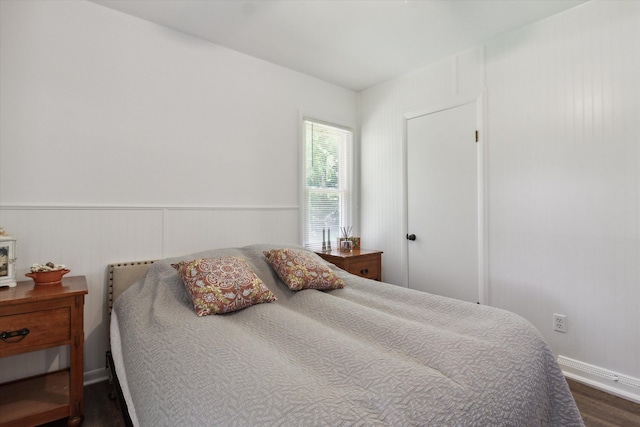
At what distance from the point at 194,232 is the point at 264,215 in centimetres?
67

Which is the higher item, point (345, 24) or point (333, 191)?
point (345, 24)

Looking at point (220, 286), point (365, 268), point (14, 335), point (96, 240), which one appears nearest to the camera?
point (14, 335)

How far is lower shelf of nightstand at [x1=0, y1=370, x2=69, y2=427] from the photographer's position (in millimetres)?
1673

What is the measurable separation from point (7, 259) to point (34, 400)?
0.79 metres

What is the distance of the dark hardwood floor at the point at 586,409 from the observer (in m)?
1.85

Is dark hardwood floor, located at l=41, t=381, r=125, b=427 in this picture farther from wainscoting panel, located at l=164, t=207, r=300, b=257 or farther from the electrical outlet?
the electrical outlet

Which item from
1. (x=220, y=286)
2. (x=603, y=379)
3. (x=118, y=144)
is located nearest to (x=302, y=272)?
(x=220, y=286)

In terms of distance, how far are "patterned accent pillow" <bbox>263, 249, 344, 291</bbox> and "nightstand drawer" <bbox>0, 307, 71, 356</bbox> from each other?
3.89 ft

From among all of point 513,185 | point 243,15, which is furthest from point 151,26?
point 513,185

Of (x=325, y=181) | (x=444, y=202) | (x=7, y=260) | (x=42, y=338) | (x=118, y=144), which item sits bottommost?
(x=42, y=338)

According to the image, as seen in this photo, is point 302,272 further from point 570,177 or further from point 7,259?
point 570,177

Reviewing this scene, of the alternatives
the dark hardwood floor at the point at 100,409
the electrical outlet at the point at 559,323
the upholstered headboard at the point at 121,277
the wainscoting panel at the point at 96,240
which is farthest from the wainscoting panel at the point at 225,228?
the electrical outlet at the point at 559,323

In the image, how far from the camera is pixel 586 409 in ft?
6.49

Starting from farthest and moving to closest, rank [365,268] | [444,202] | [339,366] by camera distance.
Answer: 1. [365,268]
2. [444,202]
3. [339,366]
